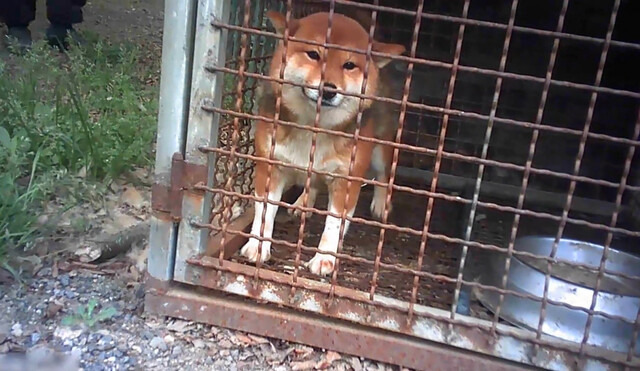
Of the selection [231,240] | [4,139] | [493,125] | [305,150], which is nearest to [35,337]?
[231,240]

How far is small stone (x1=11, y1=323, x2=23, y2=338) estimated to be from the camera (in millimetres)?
1651

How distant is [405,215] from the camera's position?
2730 millimetres

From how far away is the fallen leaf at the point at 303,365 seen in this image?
1670mm

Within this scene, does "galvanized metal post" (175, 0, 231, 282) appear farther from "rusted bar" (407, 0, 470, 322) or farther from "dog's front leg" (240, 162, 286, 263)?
"rusted bar" (407, 0, 470, 322)

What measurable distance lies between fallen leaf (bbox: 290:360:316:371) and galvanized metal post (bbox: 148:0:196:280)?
41 cm

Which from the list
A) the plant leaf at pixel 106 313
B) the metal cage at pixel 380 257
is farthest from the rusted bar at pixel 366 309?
the plant leaf at pixel 106 313

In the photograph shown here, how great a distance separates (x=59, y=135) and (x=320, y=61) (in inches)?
41.5

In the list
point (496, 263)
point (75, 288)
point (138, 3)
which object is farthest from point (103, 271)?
point (138, 3)

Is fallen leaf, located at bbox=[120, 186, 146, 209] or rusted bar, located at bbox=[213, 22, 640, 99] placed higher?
rusted bar, located at bbox=[213, 22, 640, 99]

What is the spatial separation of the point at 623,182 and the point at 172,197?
1074mm

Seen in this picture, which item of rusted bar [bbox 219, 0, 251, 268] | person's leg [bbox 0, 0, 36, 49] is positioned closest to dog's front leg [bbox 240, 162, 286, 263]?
rusted bar [bbox 219, 0, 251, 268]

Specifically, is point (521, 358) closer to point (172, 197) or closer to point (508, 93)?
point (172, 197)

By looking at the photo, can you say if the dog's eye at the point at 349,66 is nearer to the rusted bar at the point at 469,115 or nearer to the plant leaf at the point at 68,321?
the rusted bar at the point at 469,115

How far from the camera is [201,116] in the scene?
1668mm
